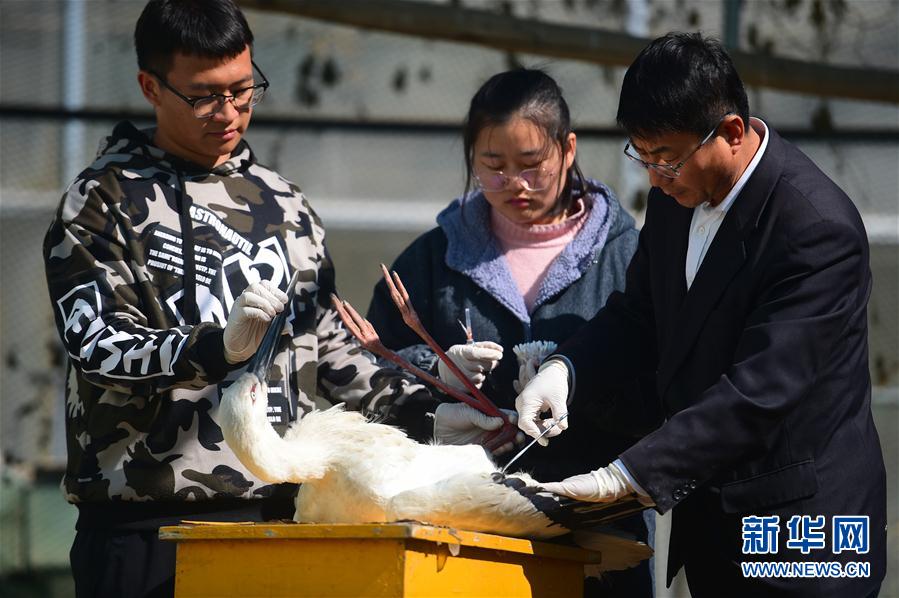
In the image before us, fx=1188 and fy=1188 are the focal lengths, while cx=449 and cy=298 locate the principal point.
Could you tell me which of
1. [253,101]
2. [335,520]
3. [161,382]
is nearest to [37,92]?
[253,101]

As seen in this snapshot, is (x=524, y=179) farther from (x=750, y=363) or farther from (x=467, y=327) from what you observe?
(x=750, y=363)

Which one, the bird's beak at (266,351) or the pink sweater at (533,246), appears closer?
the bird's beak at (266,351)

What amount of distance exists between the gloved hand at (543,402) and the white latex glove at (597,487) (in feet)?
0.96

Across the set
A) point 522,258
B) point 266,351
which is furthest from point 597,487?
point 522,258

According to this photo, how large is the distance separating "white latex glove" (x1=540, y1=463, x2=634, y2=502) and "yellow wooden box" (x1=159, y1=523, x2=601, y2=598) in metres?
0.11

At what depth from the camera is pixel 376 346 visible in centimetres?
232

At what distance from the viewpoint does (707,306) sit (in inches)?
83.0

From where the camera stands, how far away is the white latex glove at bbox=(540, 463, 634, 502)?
76.5 inches

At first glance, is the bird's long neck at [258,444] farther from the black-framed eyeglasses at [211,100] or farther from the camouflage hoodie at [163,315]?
the black-framed eyeglasses at [211,100]

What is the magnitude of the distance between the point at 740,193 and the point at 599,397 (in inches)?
20.9

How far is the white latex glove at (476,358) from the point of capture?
2.42 metres

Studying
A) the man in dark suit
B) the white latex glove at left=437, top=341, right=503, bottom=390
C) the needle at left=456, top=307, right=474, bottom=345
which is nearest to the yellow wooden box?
the man in dark suit

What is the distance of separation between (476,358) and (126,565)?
0.79 meters

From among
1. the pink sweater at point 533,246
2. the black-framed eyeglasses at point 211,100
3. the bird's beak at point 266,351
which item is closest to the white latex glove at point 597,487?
the bird's beak at point 266,351
